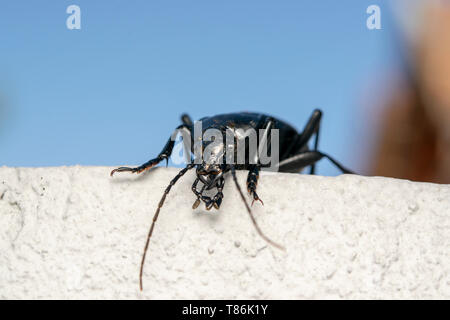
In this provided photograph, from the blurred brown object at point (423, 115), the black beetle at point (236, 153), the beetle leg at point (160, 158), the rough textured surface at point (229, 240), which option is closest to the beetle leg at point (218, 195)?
the black beetle at point (236, 153)

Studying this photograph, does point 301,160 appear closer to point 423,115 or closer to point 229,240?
point 229,240

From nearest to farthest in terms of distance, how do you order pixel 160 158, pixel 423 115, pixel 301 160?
pixel 160 158, pixel 301 160, pixel 423 115

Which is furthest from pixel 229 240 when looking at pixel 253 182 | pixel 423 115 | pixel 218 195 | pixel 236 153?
pixel 423 115

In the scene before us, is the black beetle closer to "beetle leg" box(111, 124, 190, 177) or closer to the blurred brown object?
"beetle leg" box(111, 124, 190, 177)

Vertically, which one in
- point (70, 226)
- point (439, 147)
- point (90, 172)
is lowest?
point (439, 147)
